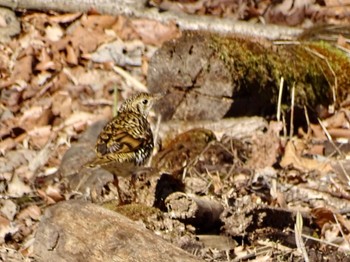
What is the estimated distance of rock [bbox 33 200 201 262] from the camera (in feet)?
19.1

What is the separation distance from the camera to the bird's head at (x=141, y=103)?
366 inches

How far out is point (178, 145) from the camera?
953 centimetres

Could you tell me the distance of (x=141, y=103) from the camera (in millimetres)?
9320

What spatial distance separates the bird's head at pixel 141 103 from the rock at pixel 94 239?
2.83 m

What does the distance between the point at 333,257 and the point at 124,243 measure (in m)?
1.88

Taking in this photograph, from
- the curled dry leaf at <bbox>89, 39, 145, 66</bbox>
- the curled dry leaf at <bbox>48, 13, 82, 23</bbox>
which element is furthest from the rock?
the curled dry leaf at <bbox>48, 13, 82, 23</bbox>

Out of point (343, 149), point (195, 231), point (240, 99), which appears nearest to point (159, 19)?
point (240, 99)

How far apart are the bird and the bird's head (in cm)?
10

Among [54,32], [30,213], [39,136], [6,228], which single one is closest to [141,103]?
[30,213]

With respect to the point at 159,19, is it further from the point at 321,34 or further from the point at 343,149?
the point at 343,149

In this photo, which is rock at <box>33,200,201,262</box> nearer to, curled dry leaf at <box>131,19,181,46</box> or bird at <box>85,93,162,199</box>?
bird at <box>85,93,162,199</box>

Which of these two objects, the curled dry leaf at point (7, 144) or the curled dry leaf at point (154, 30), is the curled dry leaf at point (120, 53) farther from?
the curled dry leaf at point (7, 144)

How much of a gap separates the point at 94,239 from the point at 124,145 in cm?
221

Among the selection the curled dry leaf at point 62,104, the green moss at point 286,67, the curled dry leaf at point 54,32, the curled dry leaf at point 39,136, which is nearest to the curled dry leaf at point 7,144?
the curled dry leaf at point 39,136
